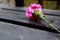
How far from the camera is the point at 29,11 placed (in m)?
0.91

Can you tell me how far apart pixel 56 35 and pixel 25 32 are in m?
0.13

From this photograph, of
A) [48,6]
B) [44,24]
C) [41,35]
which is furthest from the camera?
[48,6]

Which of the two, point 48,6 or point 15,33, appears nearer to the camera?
point 15,33

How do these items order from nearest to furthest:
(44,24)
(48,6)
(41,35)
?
(41,35), (44,24), (48,6)

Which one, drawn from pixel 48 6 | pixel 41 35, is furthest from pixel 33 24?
pixel 48 6

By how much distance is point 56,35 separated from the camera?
0.73 meters

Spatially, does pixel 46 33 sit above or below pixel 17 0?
above

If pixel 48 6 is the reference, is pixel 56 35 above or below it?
above

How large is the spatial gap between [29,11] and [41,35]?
21 cm

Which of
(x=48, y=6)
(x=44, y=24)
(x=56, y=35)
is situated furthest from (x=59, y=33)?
(x=48, y=6)

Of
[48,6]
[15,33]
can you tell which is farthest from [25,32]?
[48,6]

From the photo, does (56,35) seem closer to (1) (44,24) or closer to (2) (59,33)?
(2) (59,33)

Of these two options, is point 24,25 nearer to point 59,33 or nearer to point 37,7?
point 37,7

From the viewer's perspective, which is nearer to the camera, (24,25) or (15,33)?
(15,33)
